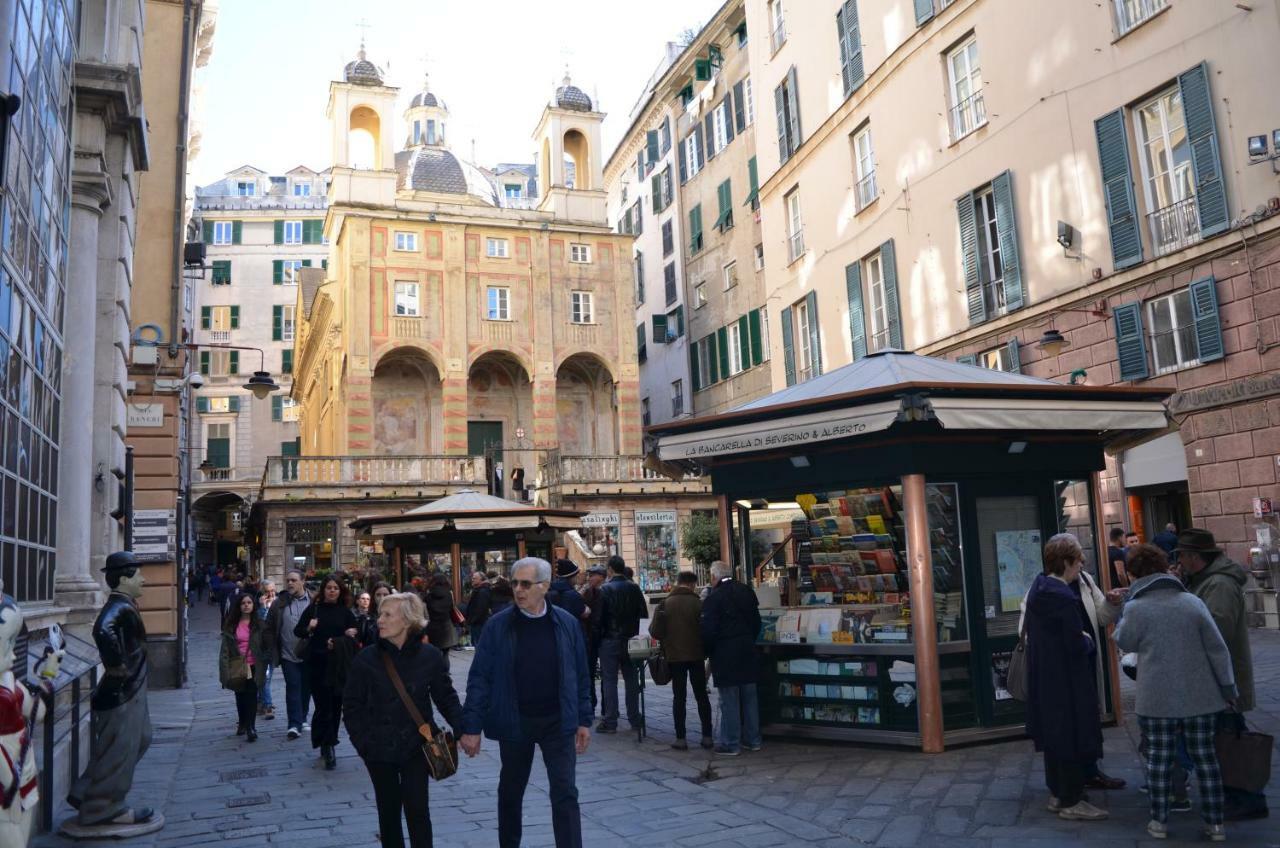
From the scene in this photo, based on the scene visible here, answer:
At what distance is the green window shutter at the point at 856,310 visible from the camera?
2292 centimetres

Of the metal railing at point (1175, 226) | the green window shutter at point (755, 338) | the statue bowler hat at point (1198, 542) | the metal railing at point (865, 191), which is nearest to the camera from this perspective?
the statue bowler hat at point (1198, 542)

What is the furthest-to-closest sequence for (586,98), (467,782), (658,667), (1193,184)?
1. (586,98)
2. (1193,184)
3. (658,667)
4. (467,782)

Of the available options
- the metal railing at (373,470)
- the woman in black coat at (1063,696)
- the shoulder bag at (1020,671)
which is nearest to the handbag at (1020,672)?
the shoulder bag at (1020,671)

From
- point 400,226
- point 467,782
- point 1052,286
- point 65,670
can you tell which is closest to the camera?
point 65,670

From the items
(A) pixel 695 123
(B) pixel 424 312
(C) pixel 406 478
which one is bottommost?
(C) pixel 406 478

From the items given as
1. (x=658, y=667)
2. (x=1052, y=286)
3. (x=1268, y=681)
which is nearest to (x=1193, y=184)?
(x=1052, y=286)

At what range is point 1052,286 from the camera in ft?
59.2

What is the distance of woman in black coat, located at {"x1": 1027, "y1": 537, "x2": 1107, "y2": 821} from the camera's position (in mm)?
6164

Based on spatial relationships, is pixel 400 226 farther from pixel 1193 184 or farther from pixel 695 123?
pixel 1193 184

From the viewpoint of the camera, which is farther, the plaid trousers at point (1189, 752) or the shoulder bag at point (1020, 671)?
the shoulder bag at point (1020, 671)

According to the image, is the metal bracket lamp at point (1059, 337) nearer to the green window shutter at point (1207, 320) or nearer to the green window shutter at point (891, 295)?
the green window shutter at point (1207, 320)

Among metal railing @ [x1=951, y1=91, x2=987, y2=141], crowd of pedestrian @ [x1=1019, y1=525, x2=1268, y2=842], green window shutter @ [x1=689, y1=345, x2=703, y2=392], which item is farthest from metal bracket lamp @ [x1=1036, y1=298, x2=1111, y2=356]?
green window shutter @ [x1=689, y1=345, x2=703, y2=392]

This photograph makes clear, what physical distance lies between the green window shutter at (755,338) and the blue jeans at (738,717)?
76.0 ft

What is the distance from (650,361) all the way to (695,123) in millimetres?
9408
